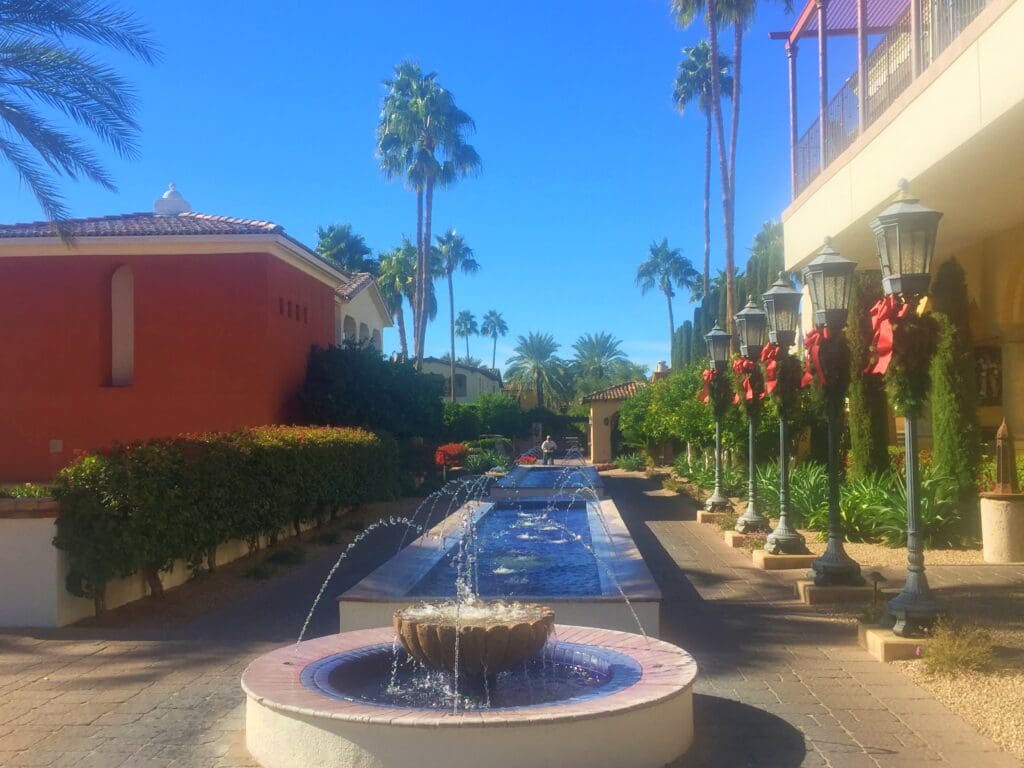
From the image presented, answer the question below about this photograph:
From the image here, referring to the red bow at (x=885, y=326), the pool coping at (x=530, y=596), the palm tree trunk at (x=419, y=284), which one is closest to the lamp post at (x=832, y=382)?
the red bow at (x=885, y=326)

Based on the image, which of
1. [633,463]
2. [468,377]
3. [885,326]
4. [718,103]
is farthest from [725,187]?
[468,377]

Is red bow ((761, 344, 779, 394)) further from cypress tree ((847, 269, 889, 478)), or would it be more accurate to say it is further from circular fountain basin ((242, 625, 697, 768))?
circular fountain basin ((242, 625, 697, 768))

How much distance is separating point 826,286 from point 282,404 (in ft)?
47.9

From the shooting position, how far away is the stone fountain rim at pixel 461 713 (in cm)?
467

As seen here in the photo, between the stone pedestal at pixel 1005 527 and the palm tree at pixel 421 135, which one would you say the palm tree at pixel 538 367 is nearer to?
the palm tree at pixel 421 135

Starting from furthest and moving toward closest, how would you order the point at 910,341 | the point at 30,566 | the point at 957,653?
the point at 30,566 < the point at 910,341 < the point at 957,653

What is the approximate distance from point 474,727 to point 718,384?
47.9 feet

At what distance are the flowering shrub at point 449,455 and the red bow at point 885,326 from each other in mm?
23141

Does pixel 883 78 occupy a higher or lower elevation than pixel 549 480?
higher

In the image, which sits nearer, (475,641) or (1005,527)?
(475,641)

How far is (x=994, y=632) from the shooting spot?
315 inches

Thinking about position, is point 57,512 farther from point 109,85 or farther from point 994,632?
point 994,632

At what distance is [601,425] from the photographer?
2002 inches

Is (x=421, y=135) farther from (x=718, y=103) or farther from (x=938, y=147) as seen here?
(x=938, y=147)
